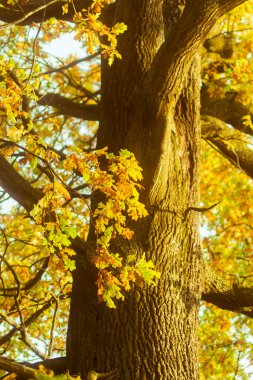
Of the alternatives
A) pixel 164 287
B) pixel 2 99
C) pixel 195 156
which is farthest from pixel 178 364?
pixel 2 99

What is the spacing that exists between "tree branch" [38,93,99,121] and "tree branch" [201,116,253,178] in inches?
50.7

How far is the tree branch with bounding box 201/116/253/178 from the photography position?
6.15 metres

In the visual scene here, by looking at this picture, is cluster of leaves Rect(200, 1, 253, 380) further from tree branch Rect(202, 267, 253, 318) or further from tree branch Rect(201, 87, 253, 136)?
tree branch Rect(202, 267, 253, 318)

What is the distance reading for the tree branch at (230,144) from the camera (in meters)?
6.15

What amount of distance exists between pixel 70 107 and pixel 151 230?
2.71 meters

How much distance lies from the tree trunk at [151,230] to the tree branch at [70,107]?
1.20 meters

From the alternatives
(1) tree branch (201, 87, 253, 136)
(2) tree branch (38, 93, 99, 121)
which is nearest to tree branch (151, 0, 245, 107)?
(2) tree branch (38, 93, 99, 121)

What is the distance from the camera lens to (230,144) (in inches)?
241

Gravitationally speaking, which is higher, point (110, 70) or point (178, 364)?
point (110, 70)

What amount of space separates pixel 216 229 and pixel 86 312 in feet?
21.2

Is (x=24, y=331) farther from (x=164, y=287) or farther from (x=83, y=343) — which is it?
(x=164, y=287)

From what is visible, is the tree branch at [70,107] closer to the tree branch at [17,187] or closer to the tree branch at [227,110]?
the tree branch at [227,110]

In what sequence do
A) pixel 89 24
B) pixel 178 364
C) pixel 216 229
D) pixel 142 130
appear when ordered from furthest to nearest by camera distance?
pixel 216 229, pixel 142 130, pixel 89 24, pixel 178 364

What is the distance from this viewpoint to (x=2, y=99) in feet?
13.5
